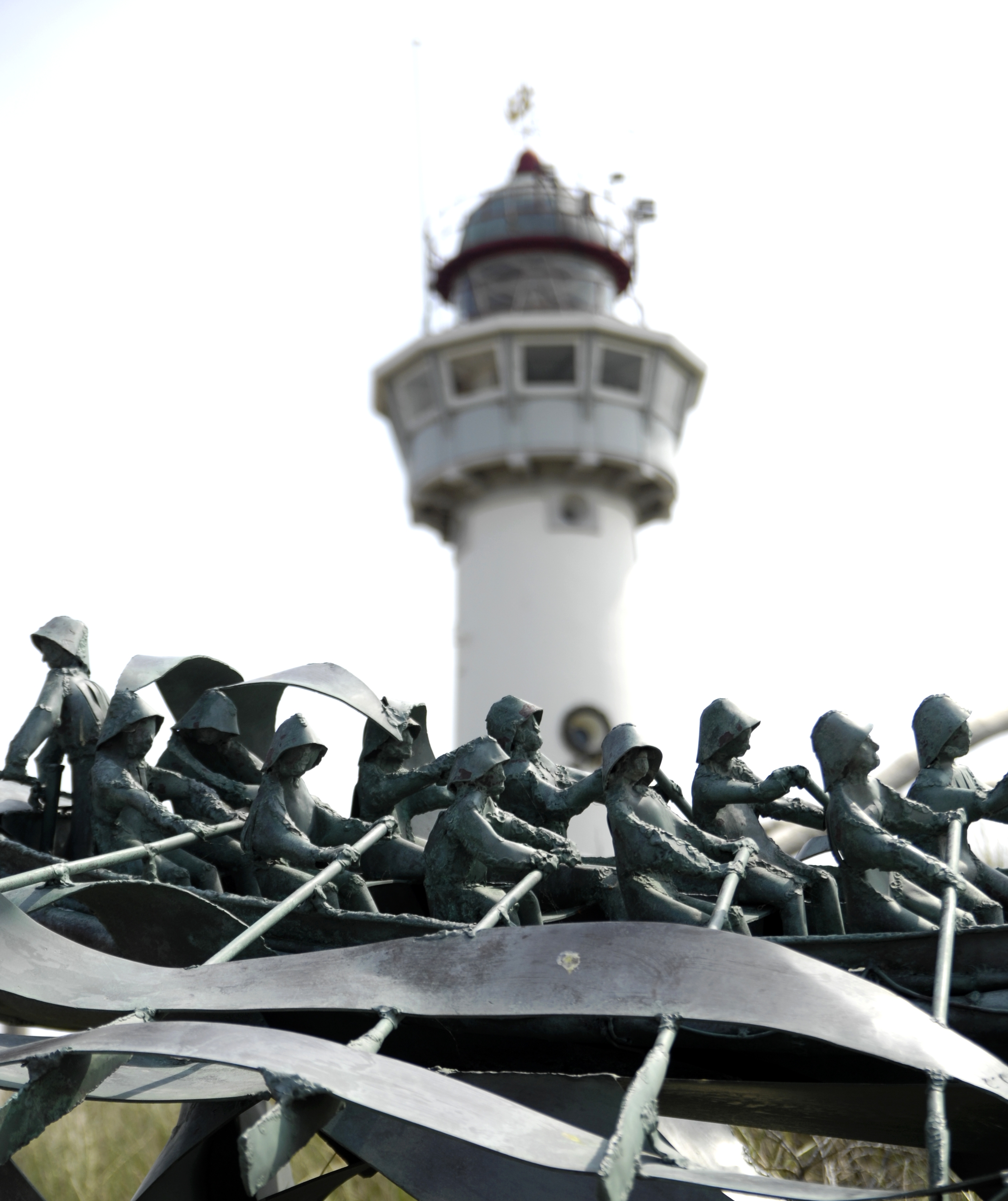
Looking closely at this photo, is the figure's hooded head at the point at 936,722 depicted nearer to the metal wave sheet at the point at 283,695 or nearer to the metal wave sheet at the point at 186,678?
the metal wave sheet at the point at 283,695

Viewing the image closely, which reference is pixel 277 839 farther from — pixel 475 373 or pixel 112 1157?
pixel 475 373

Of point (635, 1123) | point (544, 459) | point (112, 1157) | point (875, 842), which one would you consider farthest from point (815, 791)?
point (544, 459)

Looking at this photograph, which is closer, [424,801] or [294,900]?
[294,900]

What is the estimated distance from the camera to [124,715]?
11336mm

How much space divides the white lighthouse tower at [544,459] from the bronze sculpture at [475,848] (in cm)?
1868

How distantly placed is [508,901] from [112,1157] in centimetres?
848

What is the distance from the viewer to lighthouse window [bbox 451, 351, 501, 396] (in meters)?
30.8

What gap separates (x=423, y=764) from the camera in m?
12.9

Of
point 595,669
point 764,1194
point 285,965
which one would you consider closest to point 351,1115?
point 285,965

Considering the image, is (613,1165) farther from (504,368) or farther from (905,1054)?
(504,368)

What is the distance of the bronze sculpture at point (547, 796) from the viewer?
10.9 metres

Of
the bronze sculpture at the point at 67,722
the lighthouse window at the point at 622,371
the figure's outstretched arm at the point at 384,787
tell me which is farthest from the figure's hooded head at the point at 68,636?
the lighthouse window at the point at 622,371

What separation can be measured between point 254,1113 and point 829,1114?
477cm

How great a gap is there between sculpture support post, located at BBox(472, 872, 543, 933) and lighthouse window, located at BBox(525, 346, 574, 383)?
22196 millimetres
